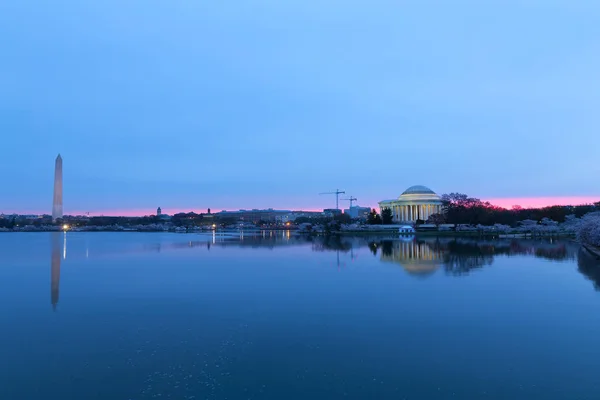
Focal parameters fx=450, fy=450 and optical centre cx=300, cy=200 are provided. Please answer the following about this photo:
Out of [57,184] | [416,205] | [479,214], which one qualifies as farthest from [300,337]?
[57,184]

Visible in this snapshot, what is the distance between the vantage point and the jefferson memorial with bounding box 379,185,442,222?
91.1 metres

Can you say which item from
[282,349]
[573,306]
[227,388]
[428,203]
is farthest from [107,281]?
[428,203]

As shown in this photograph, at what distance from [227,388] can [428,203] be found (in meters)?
88.5

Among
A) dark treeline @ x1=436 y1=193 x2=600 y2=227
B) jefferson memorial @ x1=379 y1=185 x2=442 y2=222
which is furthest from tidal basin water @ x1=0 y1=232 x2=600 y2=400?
jefferson memorial @ x1=379 y1=185 x2=442 y2=222

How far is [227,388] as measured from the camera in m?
6.89

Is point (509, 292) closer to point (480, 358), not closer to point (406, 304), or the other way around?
point (406, 304)

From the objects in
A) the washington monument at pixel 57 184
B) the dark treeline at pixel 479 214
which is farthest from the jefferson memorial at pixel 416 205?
the washington monument at pixel 57 184

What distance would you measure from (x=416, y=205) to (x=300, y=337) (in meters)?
85.2

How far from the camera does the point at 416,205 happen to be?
300ft

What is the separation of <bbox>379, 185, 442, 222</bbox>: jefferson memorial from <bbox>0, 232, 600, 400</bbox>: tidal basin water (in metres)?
73.7

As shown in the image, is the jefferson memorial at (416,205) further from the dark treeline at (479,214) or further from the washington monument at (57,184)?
the washington monument at (57,184)

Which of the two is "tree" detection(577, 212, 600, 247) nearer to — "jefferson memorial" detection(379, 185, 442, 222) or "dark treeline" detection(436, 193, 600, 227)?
"dark treeline" detection(436, 193, 600, 227)

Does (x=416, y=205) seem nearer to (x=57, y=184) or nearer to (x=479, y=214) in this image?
(x=479, y=214)

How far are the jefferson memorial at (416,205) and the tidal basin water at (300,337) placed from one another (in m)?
73.7
